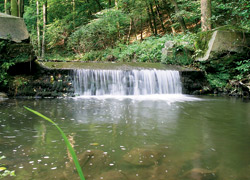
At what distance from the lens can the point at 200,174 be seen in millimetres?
2234

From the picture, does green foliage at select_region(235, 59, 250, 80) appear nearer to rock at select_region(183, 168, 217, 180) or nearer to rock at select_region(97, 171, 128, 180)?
rock at select_region(183, 168, 217, 180)

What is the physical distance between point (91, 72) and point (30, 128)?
19.2 ft

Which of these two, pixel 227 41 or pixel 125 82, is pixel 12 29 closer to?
pixel 125 82

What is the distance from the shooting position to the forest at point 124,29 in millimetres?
10734

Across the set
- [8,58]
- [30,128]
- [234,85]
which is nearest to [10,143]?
[30,128]

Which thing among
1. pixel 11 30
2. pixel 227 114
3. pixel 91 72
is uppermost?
pixel 11 30

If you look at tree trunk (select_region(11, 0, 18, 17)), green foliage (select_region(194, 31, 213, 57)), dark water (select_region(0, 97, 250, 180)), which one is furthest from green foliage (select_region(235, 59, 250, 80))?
tree trunk (select_region(11, 0, 18, 17))

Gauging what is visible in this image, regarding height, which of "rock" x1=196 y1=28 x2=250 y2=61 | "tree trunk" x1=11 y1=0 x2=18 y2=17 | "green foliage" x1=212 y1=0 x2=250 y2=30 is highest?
"tree trunk" x1=11 y1=0 x2=18 y2=17

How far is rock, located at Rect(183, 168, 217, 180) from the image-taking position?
7.12 feet

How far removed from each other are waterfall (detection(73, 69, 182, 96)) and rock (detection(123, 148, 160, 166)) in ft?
21.7

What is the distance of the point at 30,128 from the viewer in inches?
149

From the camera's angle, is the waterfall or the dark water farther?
the waterfall

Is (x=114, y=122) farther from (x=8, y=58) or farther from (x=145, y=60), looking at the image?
(x=145, y=60)

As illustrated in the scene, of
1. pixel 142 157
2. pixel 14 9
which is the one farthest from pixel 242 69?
pixel 14 9
